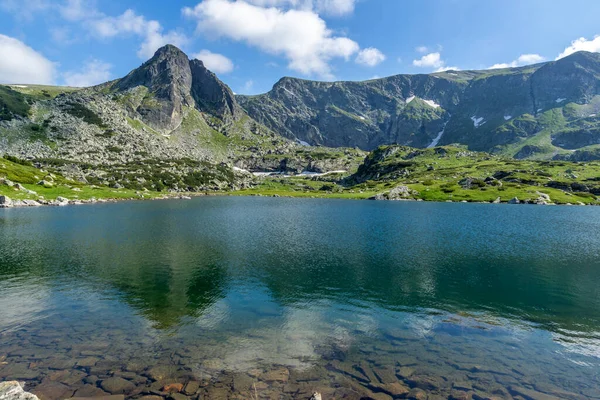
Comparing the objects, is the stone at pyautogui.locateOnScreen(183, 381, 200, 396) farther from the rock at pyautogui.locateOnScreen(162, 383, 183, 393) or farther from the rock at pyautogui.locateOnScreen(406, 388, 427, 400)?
the rock at pyautogui.locateOnScreen(406, 388, 427, 400)

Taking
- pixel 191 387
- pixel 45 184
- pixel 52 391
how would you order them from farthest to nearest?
pixel 45 184 < pixel 191 387 < pixel 52 391

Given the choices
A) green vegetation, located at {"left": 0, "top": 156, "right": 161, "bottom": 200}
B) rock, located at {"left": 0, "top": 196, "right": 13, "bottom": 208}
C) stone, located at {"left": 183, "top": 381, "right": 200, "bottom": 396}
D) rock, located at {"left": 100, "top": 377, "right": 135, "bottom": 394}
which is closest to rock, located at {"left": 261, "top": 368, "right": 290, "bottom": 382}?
stone, located at {"left": 183, "top": 381, "right": 200, "bottom": 396}

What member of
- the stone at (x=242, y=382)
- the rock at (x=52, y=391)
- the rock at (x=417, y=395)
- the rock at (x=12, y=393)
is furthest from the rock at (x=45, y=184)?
the rock at (x=417, y=395)

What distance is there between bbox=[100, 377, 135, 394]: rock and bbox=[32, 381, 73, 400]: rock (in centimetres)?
163

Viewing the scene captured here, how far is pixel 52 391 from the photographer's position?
690 inches

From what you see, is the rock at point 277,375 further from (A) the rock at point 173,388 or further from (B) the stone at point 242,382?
(A) the rock at point 173,388

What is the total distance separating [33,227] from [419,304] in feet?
266

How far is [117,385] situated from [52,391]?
3.21 meters

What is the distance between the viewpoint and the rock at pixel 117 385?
58.1 ft

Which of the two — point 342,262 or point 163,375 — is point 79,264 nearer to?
point 163,375

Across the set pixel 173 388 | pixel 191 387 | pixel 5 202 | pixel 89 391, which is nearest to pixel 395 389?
pixel 191 387

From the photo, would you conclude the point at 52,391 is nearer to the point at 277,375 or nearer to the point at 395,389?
the point at 277,375

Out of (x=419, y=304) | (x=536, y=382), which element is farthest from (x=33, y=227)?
(x=536, y=382)

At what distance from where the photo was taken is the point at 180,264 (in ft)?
148
